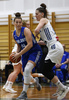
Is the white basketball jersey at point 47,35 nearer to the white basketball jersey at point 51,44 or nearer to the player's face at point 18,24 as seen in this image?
the white basketball jersey at point 51,44

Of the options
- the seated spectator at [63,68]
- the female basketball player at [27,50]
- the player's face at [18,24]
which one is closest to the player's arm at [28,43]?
the female basketball player at [27,50]

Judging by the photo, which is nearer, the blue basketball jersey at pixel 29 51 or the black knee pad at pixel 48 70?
the black knee pad at pixel 48 70

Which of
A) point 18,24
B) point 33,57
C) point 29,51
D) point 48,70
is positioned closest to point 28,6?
point 18,24

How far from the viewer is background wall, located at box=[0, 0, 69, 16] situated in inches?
317

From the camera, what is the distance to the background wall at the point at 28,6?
8.05m

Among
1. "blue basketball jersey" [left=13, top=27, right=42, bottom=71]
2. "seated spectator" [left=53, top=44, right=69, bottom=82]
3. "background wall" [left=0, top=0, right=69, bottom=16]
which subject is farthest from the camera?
"background wall" [left=0, top=0, right=69, bottom=16]

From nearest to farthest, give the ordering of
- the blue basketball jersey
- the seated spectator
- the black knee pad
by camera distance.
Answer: the black knee pad < the blue basketball jersey < the seated spectator

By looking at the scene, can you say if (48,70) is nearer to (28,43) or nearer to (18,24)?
(28,43)

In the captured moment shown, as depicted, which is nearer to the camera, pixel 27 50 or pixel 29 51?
pixel 27 50

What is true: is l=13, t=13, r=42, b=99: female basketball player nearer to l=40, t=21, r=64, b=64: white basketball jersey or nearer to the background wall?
l=40, t=21, r=64, b=64: white basketball jersey

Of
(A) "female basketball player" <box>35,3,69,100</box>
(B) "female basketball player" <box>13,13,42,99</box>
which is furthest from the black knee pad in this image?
(B) "female basketball player" <box>13,13,42,99</box>

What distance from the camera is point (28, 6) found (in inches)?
331

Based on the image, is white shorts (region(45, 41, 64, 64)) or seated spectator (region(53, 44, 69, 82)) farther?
seated spectator (region(53, 44, 69, 82))

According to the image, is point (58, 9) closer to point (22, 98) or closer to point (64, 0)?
point (64, 0)
